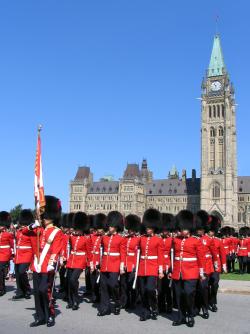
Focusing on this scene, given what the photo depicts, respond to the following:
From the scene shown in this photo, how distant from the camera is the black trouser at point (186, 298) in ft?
35.3

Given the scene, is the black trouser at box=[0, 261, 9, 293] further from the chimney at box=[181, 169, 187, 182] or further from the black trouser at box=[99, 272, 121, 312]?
the chimney at box=[181, 169, 187, 182]

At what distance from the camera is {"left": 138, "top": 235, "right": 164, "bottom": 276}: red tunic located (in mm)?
11469

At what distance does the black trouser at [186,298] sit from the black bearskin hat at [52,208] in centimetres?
310

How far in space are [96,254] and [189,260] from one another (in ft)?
9.91

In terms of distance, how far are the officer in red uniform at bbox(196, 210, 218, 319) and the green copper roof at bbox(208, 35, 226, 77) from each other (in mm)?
104864

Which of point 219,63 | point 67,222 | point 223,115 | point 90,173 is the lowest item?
point 67,222

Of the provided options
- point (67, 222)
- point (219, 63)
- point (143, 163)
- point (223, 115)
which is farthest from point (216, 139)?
point (67, 222)

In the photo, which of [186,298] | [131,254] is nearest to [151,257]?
[186,298]

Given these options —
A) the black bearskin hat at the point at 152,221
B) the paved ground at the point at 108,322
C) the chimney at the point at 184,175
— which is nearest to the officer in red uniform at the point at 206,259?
the paved ground at the point at 108,322

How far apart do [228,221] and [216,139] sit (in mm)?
18289

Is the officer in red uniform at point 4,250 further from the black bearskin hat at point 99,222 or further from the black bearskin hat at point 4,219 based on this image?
the black bearskin hat at point 99,222

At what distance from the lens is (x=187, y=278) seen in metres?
10.9

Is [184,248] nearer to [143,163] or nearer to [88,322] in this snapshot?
[88,322]

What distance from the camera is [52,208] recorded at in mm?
11406
